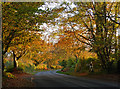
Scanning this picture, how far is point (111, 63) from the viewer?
19984mm

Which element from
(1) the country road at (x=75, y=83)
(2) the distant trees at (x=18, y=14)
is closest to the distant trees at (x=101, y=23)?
(1) the country road at (x=75, y=83)

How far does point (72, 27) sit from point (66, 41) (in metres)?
3.09

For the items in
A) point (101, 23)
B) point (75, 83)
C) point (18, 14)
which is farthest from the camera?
point (101, 23)

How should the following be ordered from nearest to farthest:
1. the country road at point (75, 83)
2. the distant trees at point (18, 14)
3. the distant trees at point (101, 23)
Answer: the distant trees at point (18, 14) < the country road at point (75, 83) < the distant trees at point (101, 23)

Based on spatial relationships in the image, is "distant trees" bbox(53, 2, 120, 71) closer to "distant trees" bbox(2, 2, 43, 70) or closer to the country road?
the country road

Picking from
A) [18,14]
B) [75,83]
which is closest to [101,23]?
[75,83]

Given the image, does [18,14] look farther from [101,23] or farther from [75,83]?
[101,23]

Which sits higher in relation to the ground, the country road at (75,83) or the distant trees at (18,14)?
the distant trees at (18,14)

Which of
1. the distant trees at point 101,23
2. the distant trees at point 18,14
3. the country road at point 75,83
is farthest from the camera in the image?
the distant trees at point 101,23

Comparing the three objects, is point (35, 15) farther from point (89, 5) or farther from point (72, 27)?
point (72, 27)

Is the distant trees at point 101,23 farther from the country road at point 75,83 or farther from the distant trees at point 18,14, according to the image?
the distant trees at point 18,14

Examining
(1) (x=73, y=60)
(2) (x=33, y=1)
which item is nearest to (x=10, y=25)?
(2) (x=33, y=1)

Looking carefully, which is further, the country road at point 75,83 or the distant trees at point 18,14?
the country road at point 75,83

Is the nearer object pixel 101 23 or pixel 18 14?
pixel 18 14
